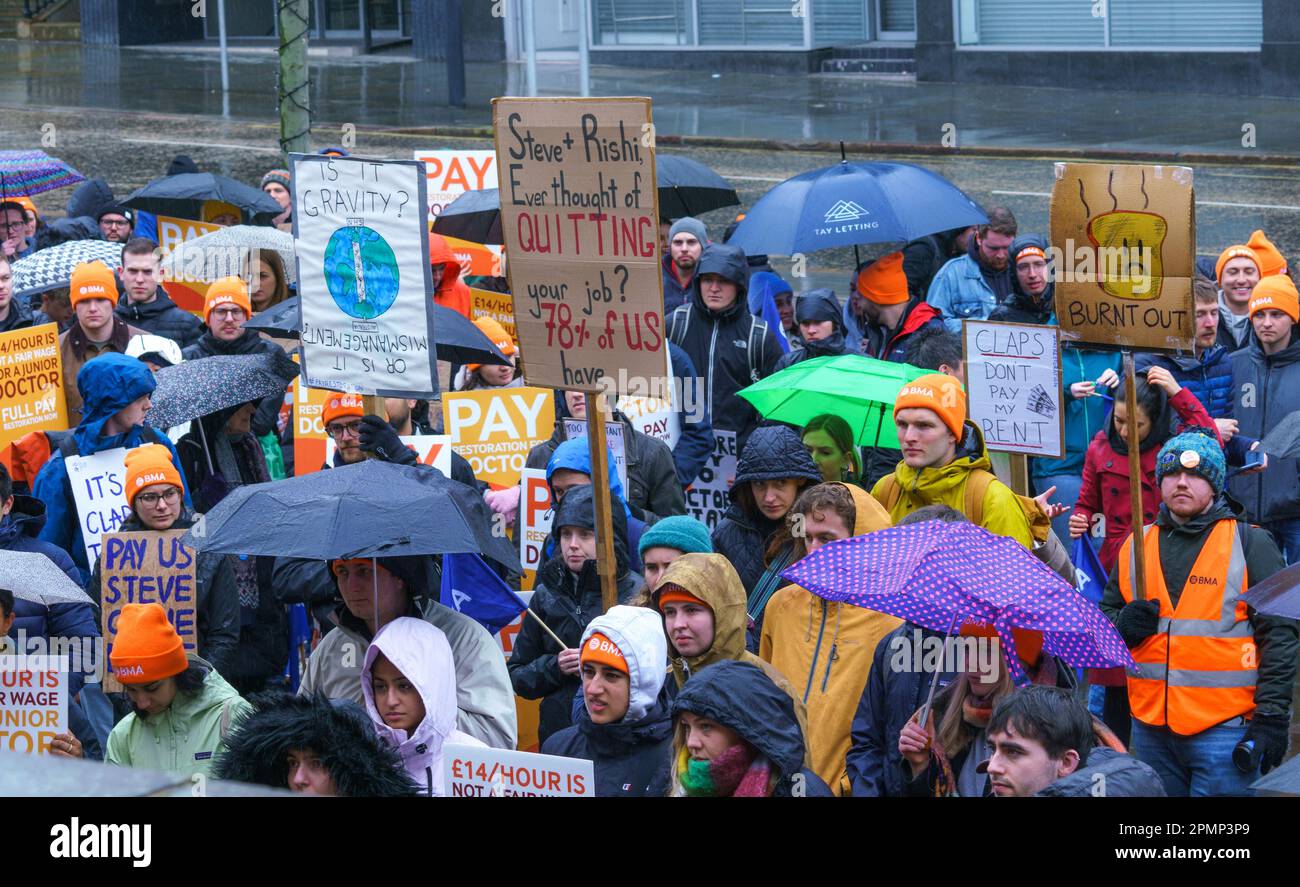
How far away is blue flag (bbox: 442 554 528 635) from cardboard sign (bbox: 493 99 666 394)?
2.17 ft

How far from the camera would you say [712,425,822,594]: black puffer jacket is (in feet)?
21.0

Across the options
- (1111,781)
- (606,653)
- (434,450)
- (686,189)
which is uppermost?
(686,189)

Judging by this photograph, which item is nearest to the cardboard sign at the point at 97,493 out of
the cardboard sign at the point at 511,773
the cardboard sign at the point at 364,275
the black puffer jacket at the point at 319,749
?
the cardboard sign at the point at 364,275

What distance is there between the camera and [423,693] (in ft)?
16.3

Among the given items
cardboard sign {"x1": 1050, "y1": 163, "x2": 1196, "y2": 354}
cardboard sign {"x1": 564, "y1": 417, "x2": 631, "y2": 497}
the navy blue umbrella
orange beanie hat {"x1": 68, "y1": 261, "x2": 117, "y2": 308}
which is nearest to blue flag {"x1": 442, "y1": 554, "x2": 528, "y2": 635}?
cardboard sign {"x1": 564, "y1": 417, "x2": 631, "y2": 497}

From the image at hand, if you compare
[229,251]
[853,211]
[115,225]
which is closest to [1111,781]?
[853,211]

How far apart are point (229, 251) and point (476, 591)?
5064mm

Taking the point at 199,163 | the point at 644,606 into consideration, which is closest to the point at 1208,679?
the point at 644,606

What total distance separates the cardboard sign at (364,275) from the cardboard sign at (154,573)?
933mm

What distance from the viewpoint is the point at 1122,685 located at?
6078mm

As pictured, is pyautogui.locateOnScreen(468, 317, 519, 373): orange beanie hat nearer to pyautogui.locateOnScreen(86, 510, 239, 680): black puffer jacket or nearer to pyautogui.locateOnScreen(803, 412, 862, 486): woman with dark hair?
pyautogui.locateOnScreen(803, 412, 862, 486): woman with dark hair

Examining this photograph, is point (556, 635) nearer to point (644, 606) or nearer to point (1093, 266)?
point (644, 606)

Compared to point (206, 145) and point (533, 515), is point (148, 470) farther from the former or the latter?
point (206, 145)

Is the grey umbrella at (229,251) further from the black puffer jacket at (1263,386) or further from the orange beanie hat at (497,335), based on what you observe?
the black puffer jacket at (1263,386)
